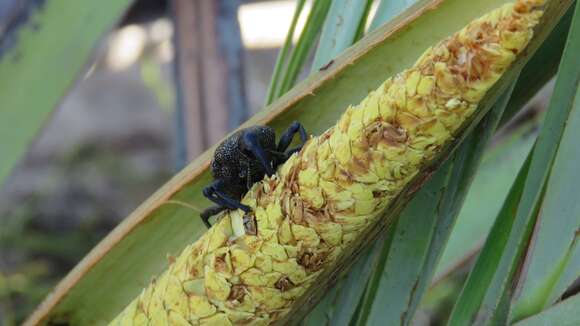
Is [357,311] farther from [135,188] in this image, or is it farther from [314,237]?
[135,188]

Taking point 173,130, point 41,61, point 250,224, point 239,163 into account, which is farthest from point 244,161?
point 173,130

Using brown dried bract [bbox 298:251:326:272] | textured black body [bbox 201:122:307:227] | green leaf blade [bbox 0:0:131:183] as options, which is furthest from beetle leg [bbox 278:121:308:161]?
green leaf blade [bbox 0:0:131:183]

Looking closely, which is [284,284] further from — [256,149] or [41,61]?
[41,61]

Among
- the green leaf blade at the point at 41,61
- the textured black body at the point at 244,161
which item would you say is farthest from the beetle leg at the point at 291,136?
the green leaf blade at the point at 41,61

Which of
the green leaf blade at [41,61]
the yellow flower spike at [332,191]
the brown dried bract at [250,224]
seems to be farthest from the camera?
the green leaf blade at [41,61]

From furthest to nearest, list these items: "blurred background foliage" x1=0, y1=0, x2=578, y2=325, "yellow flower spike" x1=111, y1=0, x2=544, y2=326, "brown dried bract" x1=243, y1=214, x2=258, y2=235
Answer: "blurred background foliage" x1=0, y1=0, x2=578, y2=325, "brown dried bract" x1=243, y1=214, x2=258, y2=235, "yellow flower spike" x1=111, y1=0, x2=544, y2=326

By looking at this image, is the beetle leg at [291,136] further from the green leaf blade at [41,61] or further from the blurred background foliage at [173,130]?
the green leaf blade at [41,61]

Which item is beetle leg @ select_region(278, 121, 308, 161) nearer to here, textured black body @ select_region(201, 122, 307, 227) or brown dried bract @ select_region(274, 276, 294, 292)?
textured black body @ select_region(201, 122, 307, 227)

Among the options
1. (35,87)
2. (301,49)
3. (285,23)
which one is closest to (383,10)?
(301,49)
